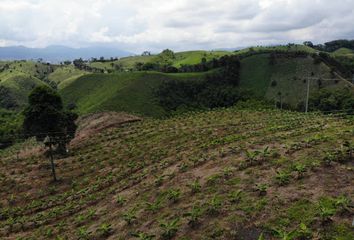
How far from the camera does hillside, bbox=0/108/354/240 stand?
61.4ft


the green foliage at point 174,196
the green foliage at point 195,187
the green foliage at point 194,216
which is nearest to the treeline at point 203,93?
the green foliage at point 195,187

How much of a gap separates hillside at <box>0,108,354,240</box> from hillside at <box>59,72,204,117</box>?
1787 inches

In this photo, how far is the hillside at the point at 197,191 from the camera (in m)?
18.7

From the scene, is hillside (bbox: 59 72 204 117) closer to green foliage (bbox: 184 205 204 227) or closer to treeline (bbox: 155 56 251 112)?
treeline (bbox: 155 56 251 112)

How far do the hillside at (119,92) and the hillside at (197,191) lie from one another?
45.4 metres

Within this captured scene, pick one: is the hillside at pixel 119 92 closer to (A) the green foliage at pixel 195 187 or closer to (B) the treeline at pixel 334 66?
(B) the treeline at pixel 334 66

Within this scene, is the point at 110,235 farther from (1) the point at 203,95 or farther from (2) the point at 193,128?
(1) the point at 203,95

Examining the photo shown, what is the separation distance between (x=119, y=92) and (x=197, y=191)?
82.8 m

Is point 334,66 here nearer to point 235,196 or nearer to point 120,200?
point 120,200

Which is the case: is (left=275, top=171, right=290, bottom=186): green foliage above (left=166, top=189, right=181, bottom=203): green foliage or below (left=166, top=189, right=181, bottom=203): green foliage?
above

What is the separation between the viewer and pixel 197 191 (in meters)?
24.8

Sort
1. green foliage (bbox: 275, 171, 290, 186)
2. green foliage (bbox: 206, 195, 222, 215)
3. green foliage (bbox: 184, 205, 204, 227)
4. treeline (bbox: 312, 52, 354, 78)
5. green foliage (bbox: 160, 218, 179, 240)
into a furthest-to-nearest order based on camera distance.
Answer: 1. treeline (bbox: 312, 52, 354, 78)
2. green foliage (bbox: 275, 171, 290, 186)
3. green foliage (bbox: 206, 195, 222, 215)
4. green foliage (bbox: 184, 205, 204, 227)
5. green foliage (bbox: 160, 218, 179, 240)

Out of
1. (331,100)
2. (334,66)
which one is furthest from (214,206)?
(334,66)

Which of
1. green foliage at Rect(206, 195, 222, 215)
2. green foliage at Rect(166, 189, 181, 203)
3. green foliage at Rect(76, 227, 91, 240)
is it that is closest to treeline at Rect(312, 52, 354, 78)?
green foliage at Rect(166, 189, 181, 203)
